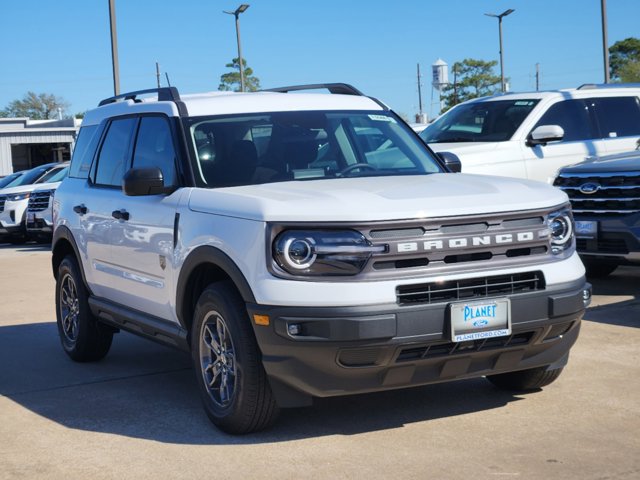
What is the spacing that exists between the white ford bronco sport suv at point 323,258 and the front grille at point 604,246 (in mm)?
3431

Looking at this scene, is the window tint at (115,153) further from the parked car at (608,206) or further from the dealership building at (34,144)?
the dealership building at (34,144)

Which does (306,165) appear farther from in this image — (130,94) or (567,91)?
(567,91)

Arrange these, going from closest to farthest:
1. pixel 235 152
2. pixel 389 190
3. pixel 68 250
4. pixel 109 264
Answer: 1. pixel 389 190
2. pixel 235 152
3. pixel 109 264
4. pixel 68 250

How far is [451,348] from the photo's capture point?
5.06 meters

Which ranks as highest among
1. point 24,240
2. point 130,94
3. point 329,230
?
point 130,94

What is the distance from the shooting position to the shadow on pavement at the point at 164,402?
556cm

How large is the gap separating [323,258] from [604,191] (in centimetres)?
554

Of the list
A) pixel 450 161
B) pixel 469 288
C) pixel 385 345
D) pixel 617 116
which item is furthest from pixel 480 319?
pixel 617 116

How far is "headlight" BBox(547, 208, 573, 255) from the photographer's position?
5430 mm

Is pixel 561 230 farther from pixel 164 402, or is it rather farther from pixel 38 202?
pixel 38 202

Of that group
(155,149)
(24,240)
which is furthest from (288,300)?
(24,240)

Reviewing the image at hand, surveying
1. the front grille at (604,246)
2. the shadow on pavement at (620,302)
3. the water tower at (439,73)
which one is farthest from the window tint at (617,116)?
the water tower at (439,73)

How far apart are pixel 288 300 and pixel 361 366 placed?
1.56 feet

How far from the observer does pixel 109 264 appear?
7.00 metres
